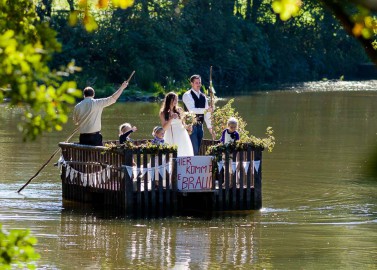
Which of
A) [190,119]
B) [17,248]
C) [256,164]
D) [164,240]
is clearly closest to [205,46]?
[190,119]

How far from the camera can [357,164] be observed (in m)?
24.2

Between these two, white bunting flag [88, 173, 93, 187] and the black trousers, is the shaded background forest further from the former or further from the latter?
white bunting flag [88, 173, 93, 187]

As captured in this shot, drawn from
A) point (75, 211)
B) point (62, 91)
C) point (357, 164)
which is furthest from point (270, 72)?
point (62, 91)

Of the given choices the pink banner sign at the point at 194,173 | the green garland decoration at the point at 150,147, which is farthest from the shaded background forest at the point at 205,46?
the green garland decoration at the point at 150,147

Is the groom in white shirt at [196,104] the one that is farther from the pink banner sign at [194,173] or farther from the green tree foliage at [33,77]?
the green tree foliage at [33,77]

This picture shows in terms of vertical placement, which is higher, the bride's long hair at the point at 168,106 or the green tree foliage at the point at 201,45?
the green tree foliage at the point at 201,45

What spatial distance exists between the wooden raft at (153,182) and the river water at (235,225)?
0.26 m

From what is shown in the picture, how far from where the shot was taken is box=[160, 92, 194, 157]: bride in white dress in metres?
17.0

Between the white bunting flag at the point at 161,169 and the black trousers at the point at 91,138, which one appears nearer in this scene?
the white bunting flag at the point at 161,169

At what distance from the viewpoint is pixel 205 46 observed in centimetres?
6944

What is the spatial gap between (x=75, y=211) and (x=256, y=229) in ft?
9.64

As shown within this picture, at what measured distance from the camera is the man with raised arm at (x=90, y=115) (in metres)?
16.9

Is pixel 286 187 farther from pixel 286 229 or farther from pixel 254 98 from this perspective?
pixel 254 98

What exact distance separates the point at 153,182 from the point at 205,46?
53.8 metres
